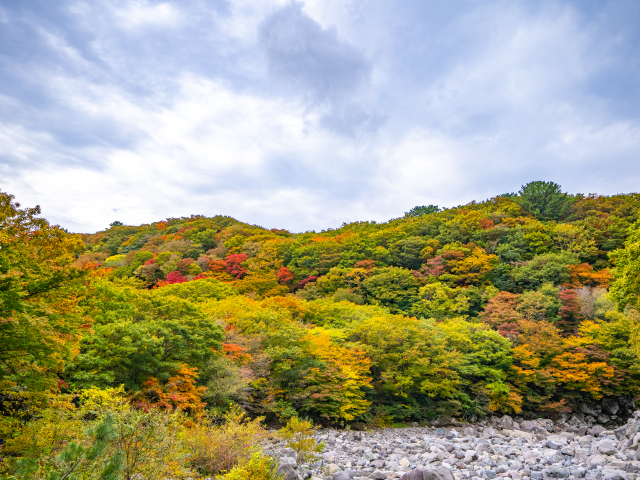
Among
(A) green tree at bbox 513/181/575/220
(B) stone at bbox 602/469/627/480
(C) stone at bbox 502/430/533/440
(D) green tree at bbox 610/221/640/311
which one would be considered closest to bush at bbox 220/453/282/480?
(B) stone at bbox 602/469/627/480

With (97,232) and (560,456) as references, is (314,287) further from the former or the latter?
(97,232)

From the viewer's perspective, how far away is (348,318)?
29.4m

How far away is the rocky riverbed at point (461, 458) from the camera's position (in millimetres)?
10773

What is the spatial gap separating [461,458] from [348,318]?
51.8ft

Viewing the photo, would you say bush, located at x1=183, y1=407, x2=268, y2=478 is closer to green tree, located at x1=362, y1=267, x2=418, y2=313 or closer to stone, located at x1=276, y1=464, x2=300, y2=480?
stone, located at x1=276, y1=464, x2=300, y2=480

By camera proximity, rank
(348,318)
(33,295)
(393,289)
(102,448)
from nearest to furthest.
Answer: (102,448) < (33,295) < (348,318) < (393,289)

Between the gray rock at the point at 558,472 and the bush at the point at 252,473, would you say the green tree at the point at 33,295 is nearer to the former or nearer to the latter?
the bush at the point at 252,473

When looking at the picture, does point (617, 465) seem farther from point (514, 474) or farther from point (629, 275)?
point (629, 275)

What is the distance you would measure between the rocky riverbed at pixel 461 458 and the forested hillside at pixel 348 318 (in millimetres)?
3204

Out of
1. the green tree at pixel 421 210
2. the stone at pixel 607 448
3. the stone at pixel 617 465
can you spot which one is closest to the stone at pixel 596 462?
the stone at pixel 617 465

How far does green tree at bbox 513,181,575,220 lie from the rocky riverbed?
36.3 metres

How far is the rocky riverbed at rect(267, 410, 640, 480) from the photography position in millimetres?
10773

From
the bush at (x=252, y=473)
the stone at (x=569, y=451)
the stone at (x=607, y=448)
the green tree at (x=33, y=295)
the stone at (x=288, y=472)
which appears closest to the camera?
the green tree at (x=33, y=295)

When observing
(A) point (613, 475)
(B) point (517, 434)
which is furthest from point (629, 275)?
(B) point (517, 434)
